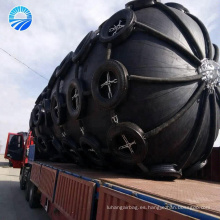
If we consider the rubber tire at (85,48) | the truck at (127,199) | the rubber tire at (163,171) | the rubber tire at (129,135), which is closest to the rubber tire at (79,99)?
the rubber tire at (85,48)

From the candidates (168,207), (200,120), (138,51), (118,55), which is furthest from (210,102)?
(168,207)

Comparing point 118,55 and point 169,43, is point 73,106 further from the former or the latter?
point 169,43

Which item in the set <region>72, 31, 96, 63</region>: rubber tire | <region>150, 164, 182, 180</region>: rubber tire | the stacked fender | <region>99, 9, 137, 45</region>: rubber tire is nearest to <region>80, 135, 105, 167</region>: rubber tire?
the stacked fender

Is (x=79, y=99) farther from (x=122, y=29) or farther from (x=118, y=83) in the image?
(x=122, y=29)

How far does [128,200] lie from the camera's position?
267cm

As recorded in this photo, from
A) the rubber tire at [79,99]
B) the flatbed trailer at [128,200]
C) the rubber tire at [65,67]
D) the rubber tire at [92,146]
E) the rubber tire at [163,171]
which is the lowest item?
the flatbed trailer at [128,200]

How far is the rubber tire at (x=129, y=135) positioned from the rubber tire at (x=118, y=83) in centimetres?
44

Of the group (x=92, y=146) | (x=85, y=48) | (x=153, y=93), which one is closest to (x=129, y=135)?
(x=153, y=93)

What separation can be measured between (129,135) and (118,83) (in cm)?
98

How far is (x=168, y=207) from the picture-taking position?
218 centimetres

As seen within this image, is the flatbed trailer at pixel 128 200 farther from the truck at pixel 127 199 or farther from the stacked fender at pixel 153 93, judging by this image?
the stacked fender at pixel 153 93

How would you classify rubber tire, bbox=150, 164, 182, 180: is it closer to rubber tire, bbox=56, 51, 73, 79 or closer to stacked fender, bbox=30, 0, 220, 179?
stacked fender, bbox=30, 0, 220, 179

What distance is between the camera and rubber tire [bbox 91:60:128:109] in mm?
4039

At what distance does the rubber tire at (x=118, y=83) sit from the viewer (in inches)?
159
